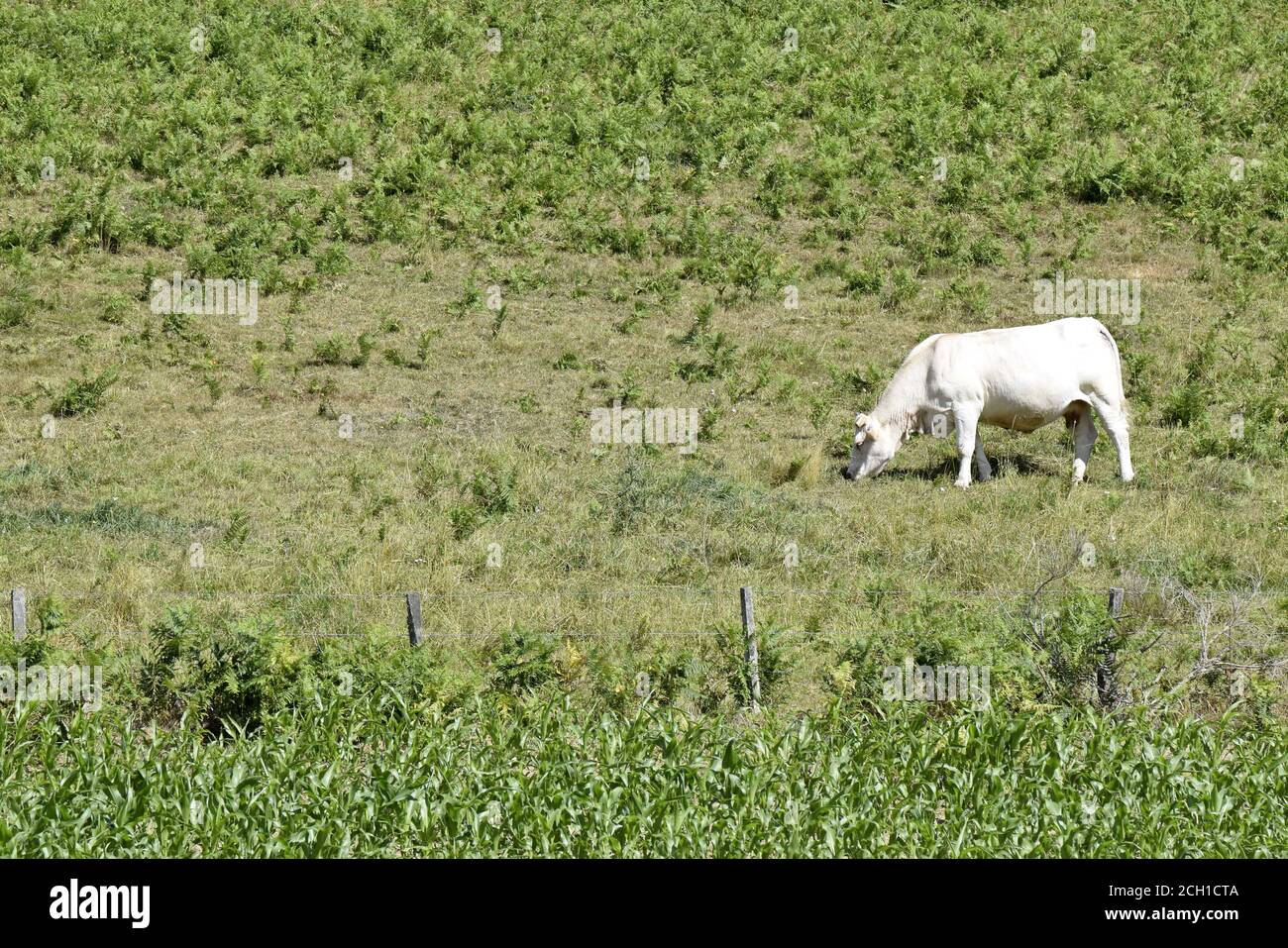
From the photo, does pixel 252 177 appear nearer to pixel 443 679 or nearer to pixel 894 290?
pixel 894 290

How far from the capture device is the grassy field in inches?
513

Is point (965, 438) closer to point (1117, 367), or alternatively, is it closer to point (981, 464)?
point (981, 464)

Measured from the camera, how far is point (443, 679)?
12.5 metres

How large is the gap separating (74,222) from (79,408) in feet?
23.5

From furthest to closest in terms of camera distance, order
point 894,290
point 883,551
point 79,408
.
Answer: point 894,290
point 79,408
point 883,551

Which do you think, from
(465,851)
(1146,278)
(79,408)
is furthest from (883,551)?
(1146,278)
